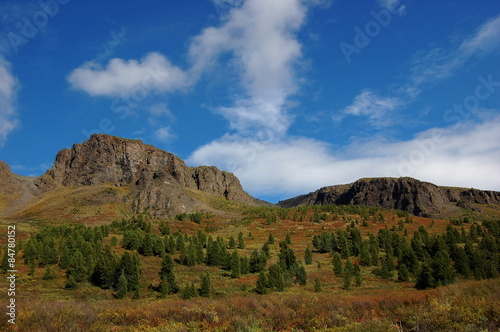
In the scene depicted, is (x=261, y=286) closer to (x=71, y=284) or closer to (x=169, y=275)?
(x=169, y=275)

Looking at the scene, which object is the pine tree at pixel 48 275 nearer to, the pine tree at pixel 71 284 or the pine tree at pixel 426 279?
the pine tree at pixel 71 284

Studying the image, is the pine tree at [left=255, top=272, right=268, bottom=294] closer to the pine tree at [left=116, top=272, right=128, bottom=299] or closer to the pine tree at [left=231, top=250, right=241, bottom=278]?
the pine tree at [left=231, top=250, right=241, bottom=278]

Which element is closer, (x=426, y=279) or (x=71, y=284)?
(x=426, y=279)

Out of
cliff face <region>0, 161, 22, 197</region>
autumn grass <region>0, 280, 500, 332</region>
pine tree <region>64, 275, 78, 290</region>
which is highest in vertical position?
cliff face <region>0, 161, 22, 197</region>

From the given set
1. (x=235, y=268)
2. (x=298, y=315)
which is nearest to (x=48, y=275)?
(x=235, y=268)

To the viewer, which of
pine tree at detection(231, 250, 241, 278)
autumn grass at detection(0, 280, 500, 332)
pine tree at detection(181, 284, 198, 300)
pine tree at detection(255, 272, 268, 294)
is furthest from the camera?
pine tree at detection(231, 250, 241, 278)

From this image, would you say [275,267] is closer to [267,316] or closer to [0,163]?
[267,316]

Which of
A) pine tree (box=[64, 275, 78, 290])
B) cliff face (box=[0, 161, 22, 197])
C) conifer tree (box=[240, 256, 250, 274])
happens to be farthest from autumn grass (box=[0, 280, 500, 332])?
cliff face (box=[0, 161, 22, 197])

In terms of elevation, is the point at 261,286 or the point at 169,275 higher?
the point at 169,275

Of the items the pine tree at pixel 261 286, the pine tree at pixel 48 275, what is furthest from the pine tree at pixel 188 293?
the pine tree at pixel 48 275

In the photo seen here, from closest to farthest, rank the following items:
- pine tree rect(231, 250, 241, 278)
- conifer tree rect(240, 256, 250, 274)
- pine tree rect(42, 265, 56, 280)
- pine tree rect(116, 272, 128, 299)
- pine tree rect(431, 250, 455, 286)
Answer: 1. pine tree rect(116, 272, 128, 299)
2. pine tree rect(431, 250, 455, 286)
3. pine tree rect(42, 265, 56, 280)
4. pine tree rect(231, 250, 241, 278)
5. conifer tree rect(240, 256, 250, 274)

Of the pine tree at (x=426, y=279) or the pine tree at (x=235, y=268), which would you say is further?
the pine tree at (x=235, y=268)

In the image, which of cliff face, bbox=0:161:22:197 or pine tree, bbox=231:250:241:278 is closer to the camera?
pine tree, bbox=231:250:241:278

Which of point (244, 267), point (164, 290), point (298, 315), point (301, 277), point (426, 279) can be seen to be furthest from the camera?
point (244, 267)
